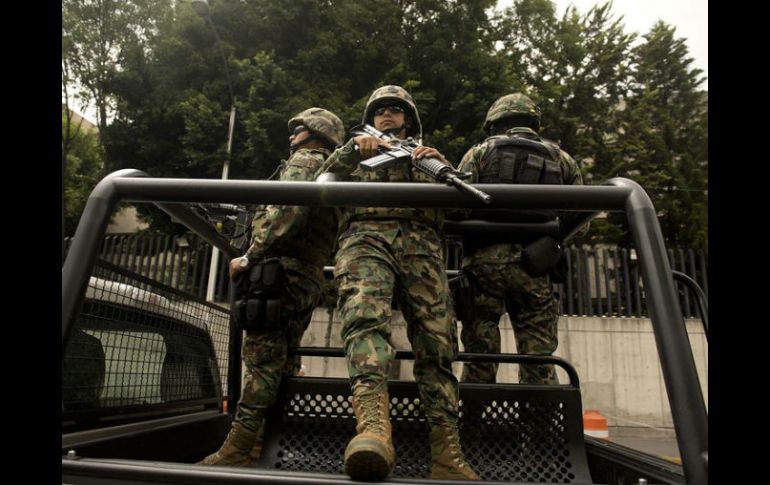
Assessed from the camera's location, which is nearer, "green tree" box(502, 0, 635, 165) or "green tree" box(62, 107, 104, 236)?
"green tree" box(502, 0, 635, 165)

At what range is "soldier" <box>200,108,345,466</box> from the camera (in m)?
2.20

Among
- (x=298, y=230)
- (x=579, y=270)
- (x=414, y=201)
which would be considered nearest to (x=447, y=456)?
(x=414, y=201)

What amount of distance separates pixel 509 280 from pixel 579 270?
6835mm

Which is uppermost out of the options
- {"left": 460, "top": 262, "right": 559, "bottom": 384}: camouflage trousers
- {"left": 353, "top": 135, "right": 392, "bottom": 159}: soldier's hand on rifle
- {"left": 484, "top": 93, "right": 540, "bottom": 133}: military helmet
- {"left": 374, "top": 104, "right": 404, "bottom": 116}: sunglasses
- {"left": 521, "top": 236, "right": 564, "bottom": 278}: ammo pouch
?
{"left": 484, "top": 93, "right": 540, "bottom": 133}: military helmet

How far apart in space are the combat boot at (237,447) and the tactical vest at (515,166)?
144 centimetres

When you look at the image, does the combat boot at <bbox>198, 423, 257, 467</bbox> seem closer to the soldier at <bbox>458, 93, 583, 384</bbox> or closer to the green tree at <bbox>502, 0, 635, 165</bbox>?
the soldier at <bbox>458, 93, 583, 384</bbox>

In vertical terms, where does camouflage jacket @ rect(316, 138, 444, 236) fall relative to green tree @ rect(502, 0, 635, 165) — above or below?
below

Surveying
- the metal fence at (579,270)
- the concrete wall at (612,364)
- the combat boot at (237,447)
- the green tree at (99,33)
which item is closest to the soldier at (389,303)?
the combat boot at (237,447)

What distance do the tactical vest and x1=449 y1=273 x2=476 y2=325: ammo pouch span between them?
0.54 ft

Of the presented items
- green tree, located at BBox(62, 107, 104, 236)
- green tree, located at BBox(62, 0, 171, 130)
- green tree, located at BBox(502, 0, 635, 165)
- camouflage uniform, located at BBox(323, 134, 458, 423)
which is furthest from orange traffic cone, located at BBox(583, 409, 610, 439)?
green tree, located at BBox(62, 0, 171, 130)

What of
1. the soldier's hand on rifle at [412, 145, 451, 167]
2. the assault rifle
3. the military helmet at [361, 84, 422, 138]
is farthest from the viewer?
the military helmet at [361, 84, 422, 138]

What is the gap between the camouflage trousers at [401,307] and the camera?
5.95 ft

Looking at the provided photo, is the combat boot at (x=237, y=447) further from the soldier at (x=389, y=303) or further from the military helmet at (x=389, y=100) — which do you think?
the military helmet at (x=389, y=100)
